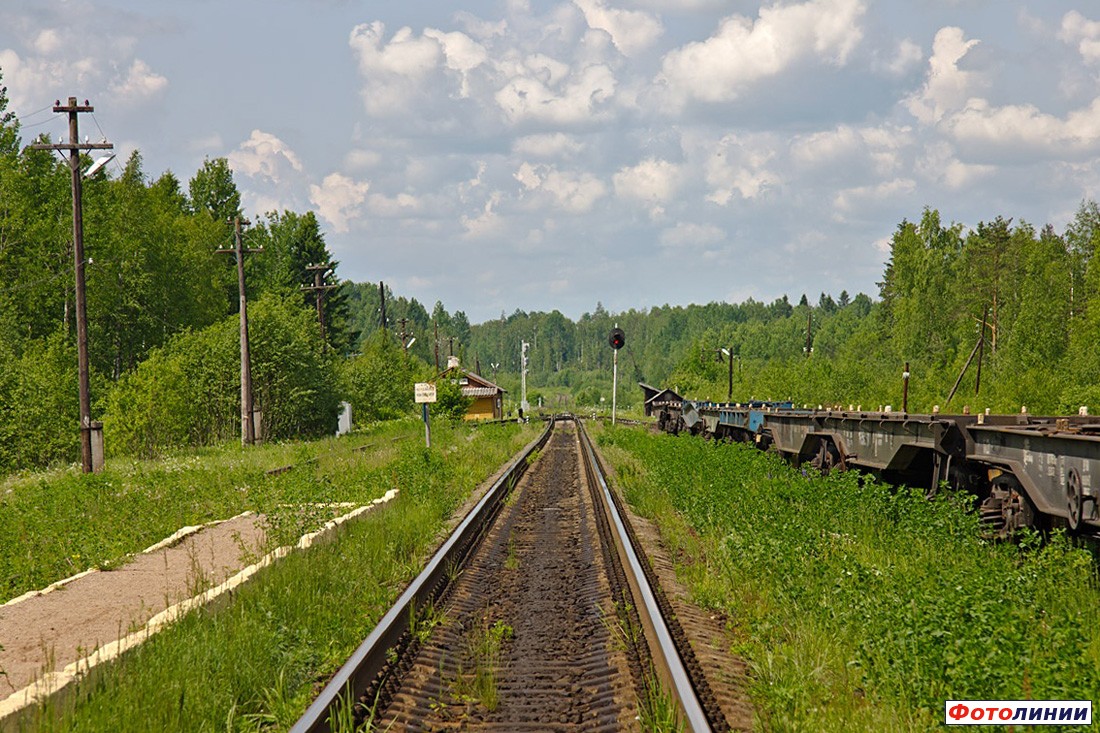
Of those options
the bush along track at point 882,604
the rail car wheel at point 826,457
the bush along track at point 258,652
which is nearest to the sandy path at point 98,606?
the bush along track at point 258,652

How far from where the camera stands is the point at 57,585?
1009 cm

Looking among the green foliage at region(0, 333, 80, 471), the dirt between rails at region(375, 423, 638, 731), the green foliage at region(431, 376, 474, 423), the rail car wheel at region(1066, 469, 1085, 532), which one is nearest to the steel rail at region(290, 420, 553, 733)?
the dirt between rails at region(375, 423, 638, 731)

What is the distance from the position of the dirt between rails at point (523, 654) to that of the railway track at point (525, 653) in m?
0.01

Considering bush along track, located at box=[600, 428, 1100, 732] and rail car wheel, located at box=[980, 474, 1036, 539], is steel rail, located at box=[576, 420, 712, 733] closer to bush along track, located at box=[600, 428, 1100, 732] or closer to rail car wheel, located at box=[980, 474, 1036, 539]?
bush along track, located at box=[600, 428, 1100, 732]

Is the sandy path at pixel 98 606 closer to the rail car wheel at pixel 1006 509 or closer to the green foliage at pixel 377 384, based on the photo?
the rail car wheel at pixel 1006 509

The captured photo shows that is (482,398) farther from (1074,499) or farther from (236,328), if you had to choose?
(1074,499)

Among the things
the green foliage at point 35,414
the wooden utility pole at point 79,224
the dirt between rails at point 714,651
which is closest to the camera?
the dirt between rails at point 714,651

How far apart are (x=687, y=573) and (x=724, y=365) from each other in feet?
320

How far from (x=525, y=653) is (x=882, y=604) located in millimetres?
2662

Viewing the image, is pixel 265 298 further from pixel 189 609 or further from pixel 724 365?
pixel 724 365

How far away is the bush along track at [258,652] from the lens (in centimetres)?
544

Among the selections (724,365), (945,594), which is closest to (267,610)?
(945,594)

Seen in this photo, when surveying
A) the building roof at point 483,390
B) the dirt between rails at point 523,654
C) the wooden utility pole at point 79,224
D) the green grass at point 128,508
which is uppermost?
the wooden utility pole at point 79,224

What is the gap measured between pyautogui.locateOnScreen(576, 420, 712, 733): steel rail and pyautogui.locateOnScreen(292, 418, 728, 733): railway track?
0.01m
